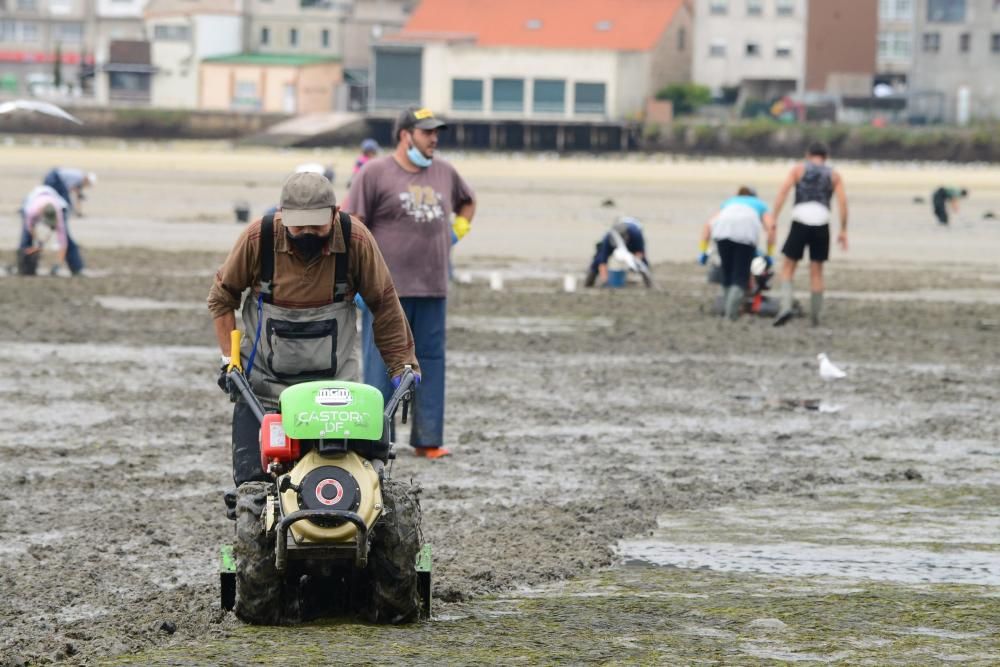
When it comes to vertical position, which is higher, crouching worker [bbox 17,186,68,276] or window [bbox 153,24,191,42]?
window [bbox 153,24,191,42]

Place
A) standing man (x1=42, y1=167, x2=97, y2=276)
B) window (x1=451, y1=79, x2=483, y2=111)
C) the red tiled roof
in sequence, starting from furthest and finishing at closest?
the red tiled roof < window (x1=451, y1=79, x2=483, y2=111) < standing man (x1=42, y1=167, x2=97, y2=276)

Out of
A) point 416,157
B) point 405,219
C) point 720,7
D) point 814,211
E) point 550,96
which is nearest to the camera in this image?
point 416,157

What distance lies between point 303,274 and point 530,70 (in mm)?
87252

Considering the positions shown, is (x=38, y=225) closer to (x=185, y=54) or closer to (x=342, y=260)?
(x=342, y=260)

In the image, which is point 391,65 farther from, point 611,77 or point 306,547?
point 306,547

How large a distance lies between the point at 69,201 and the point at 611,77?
7056cm

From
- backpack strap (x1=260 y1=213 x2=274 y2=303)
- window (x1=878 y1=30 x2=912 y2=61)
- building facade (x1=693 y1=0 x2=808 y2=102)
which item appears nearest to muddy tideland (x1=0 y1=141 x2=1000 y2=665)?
backpack strap (x1=260 y1=213 x2=274 y2=303)

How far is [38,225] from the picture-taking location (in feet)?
71.9

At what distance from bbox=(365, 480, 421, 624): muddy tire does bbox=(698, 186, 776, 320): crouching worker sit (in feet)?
39.0

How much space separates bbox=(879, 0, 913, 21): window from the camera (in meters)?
99.6

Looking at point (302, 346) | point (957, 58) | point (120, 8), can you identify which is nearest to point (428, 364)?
point (302, 346)

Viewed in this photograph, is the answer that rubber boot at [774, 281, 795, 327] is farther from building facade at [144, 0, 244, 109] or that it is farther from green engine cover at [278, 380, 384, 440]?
building facade at [144, 0, 244, 109]

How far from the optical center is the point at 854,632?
269 inches

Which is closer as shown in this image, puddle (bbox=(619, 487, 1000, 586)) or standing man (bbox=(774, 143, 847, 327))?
puddle (bbox=(619, 487, 1000, 586))
